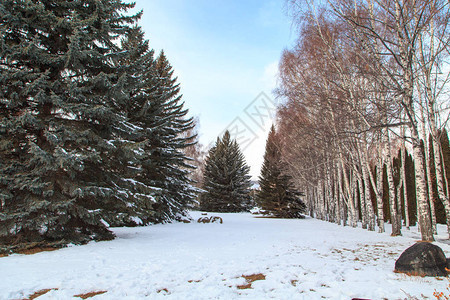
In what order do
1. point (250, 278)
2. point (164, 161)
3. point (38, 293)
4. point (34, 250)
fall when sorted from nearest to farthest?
point (38, 293) → point (250, 278) → point (34, 250) → point (164, 161)

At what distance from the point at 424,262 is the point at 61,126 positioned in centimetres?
830

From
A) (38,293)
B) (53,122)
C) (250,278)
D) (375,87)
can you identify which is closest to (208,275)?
(250,278)

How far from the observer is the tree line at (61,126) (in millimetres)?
Result: 6188

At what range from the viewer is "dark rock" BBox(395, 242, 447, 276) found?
4.05 metres

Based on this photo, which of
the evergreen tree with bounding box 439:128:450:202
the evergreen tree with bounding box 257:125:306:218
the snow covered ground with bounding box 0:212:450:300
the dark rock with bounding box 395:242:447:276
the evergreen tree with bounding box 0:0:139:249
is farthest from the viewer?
the evergreen tree with bounding box 257:125:306:218

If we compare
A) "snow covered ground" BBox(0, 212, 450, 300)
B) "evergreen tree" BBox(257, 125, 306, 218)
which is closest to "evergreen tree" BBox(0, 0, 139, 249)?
"snow covered ground" BBox(0, 212, 450, 300)

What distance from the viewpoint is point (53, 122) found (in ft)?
21.9

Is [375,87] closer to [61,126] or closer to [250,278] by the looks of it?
[250,278]

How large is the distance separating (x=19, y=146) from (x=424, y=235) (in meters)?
11.6

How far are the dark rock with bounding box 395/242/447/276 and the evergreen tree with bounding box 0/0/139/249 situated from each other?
22.8 feet

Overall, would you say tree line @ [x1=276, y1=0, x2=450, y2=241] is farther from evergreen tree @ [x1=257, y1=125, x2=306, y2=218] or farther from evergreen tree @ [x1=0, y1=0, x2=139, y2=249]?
evergreen tree @ [x1=0, y1=0, x2=139, y2=249]

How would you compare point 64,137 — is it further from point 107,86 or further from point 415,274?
point 415,274

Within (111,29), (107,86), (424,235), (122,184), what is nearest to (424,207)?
(424,235)

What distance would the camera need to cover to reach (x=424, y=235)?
294 inches
